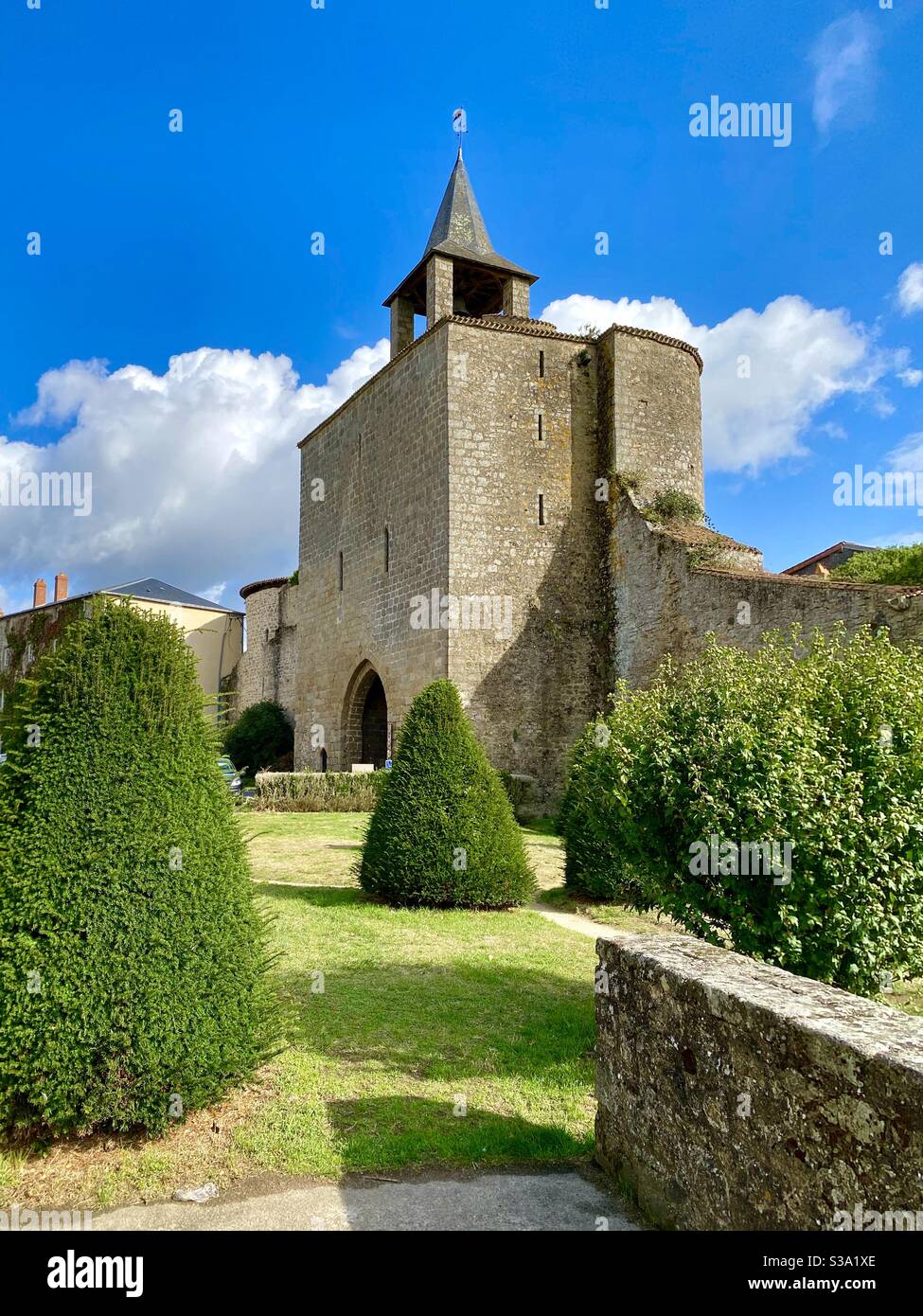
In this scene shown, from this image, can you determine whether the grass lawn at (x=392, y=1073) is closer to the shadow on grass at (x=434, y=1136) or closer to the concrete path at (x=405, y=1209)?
the shadow on grass at (x=434, y=1136)

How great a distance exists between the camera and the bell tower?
69.5 ft

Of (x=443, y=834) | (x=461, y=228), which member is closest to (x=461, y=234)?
(x=461, y=228)

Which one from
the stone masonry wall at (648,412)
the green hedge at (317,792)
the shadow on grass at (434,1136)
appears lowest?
the shadow on grass at (434,1136)

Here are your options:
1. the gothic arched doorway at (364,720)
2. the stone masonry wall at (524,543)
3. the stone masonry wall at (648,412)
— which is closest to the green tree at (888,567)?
the stone masonry wall at (648,412)

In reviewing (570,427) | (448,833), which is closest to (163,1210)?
(448,833)

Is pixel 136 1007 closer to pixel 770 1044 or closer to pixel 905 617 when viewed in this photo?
pixel 770 1044

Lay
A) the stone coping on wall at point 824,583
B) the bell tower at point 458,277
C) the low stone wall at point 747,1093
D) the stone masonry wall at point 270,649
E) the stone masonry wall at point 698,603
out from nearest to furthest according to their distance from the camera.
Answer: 1. the low stone wall at point 747,1093
2. the stone coping on wall at point 824,583
3. the stone masonry wall at point 698,603
4. the bell tower at point 458,277
5. the stone masonry wall at point 270,649

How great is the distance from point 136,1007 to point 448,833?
533 centimetres

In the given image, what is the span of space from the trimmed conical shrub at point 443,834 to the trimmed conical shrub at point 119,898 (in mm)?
4632

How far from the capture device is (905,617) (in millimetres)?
10500

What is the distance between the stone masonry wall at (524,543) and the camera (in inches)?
709

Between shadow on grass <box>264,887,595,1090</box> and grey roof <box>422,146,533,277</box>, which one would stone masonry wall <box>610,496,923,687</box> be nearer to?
shadow on grass <box>264,887,595,1090</box>

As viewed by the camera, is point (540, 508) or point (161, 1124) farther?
point (540, 508)

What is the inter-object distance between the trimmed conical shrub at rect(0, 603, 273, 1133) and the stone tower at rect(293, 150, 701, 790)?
13.7 m
